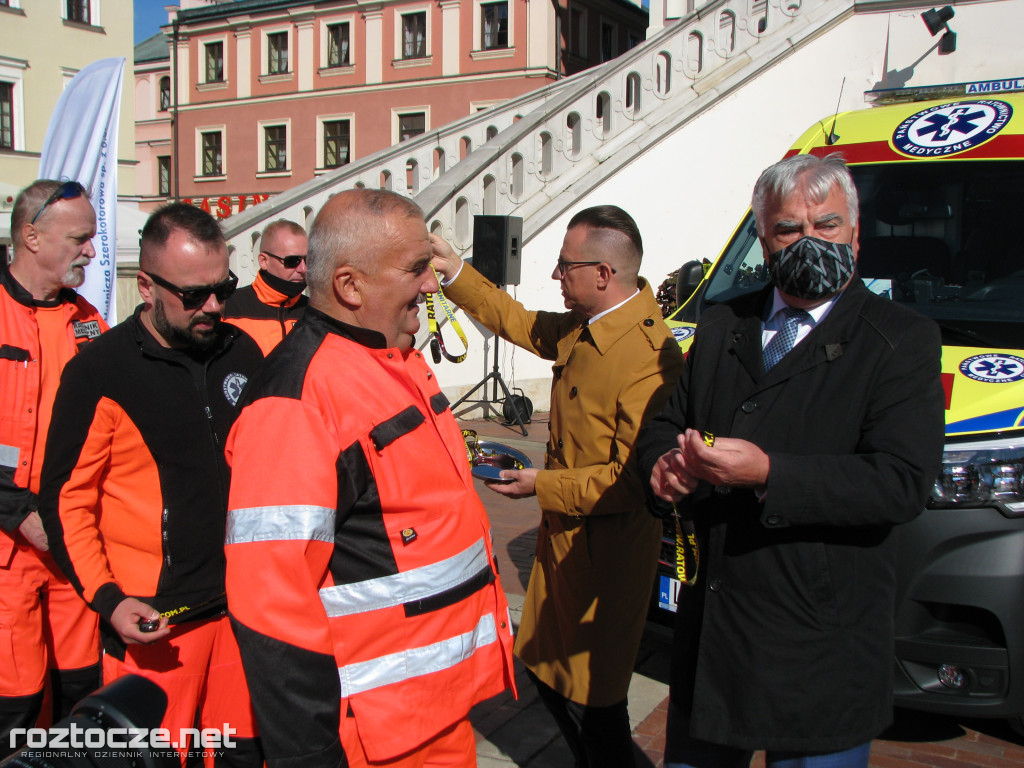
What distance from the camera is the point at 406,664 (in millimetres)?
2025

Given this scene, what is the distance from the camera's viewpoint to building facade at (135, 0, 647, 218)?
37.2m

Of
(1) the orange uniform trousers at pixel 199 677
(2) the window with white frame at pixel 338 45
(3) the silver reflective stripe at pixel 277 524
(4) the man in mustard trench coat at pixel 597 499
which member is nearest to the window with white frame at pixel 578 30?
(2) the window with white frame at pixel 338 45

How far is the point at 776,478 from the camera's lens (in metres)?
2.04

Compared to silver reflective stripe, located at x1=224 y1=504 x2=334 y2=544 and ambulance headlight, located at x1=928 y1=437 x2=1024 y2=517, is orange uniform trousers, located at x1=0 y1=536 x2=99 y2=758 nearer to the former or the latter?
silver reflective stripe, located at x1=224 y1=504 x2=334 y2=544

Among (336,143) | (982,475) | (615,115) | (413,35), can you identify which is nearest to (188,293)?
(982,475)

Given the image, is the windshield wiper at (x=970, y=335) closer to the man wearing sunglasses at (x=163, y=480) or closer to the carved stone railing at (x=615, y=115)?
the man wearing sunglasses at (x=163, y=480)

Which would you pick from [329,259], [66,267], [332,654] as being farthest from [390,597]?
[66,267]

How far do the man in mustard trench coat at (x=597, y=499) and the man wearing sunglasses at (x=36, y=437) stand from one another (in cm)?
171

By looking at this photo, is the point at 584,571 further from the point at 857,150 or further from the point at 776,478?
the point at 857,150

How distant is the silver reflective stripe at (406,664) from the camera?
1967 millimetres

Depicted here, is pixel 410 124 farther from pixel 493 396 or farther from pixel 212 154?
pixel 493 396

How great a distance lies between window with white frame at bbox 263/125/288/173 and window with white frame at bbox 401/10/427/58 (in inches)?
287

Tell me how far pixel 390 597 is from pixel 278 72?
44187 mm

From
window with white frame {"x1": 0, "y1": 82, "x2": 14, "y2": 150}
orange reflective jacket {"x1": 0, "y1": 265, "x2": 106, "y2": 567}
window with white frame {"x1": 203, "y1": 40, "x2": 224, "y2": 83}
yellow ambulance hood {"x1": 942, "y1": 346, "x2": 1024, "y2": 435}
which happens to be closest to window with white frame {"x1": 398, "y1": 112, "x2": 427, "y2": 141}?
window with white frame {"x1": 203, "y1": 40, "x2": 224, "y2": 83}
